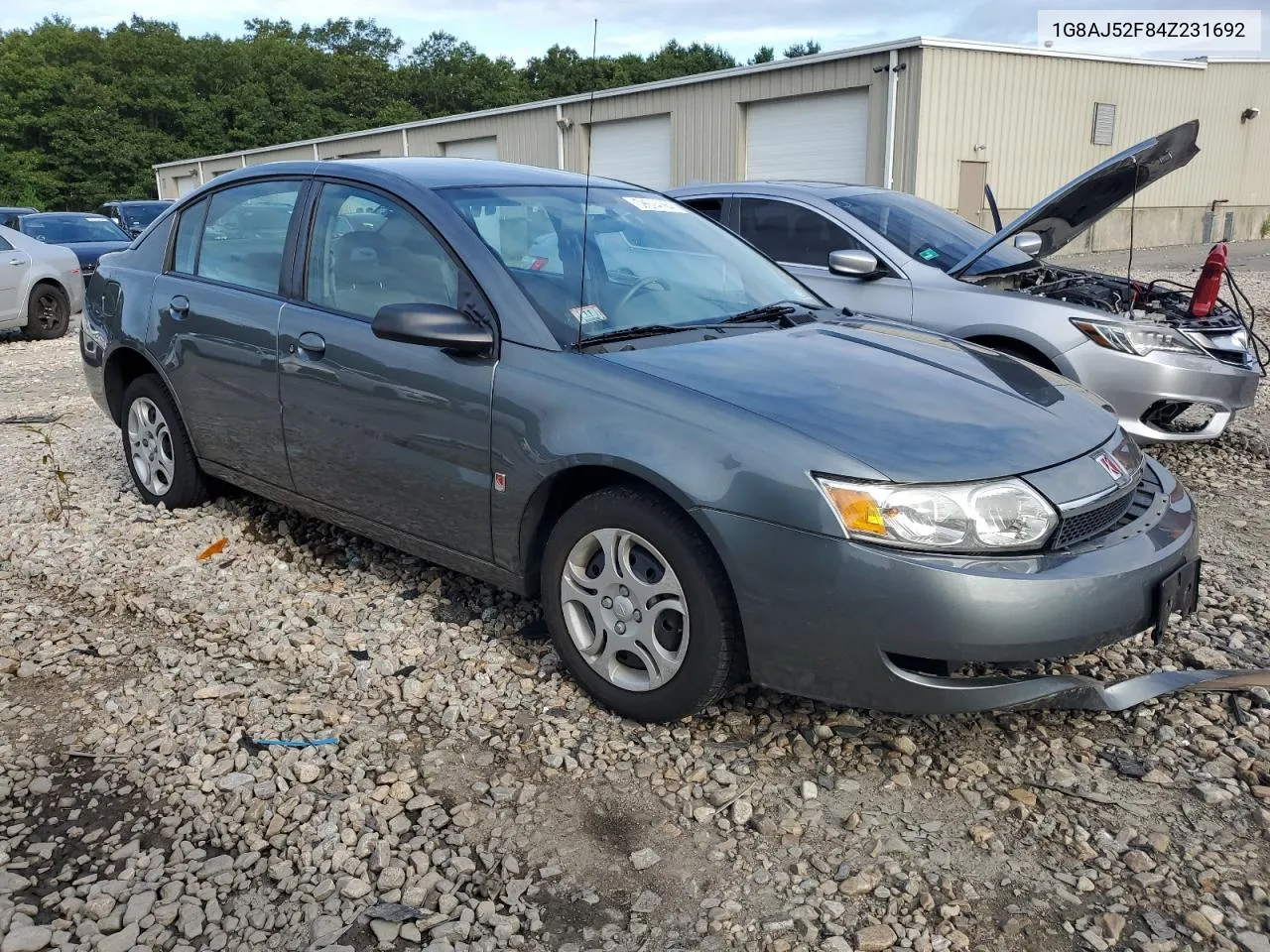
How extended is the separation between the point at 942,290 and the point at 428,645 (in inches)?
146

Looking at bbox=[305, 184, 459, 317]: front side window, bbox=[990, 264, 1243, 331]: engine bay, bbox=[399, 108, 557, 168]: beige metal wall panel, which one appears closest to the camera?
bbox=[305, 184, 459, 317]: front side window

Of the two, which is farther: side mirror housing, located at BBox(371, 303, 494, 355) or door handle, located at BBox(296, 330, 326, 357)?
door handle, located at BBox(296, 330, 326, 357)

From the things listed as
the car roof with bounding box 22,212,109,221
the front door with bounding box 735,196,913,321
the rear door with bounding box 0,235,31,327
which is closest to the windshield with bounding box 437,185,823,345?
the front door with bounding box 735,196,913,321

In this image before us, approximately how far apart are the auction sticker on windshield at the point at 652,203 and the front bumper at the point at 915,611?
185 cm

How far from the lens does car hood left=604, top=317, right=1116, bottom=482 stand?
276 cm

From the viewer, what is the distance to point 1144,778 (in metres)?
2.89

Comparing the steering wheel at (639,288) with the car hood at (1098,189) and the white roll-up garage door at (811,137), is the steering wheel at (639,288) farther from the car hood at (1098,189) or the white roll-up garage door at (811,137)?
the white roll-up garage door at (811,137)

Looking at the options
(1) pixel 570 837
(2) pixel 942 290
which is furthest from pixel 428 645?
(2) pixel 942 290

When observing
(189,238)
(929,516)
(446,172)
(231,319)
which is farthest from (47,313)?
(929,516)

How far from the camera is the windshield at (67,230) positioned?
1606 centimetres

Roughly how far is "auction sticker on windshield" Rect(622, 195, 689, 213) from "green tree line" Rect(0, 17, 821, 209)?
176 ft

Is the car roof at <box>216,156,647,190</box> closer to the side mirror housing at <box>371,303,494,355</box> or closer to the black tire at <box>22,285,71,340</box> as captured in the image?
the side mirror housing at <box>371,303,494,355</box>

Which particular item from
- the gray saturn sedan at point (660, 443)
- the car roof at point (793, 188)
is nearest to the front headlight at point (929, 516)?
the gray saturn sedan at point (660, 443)

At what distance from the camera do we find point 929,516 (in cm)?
264
